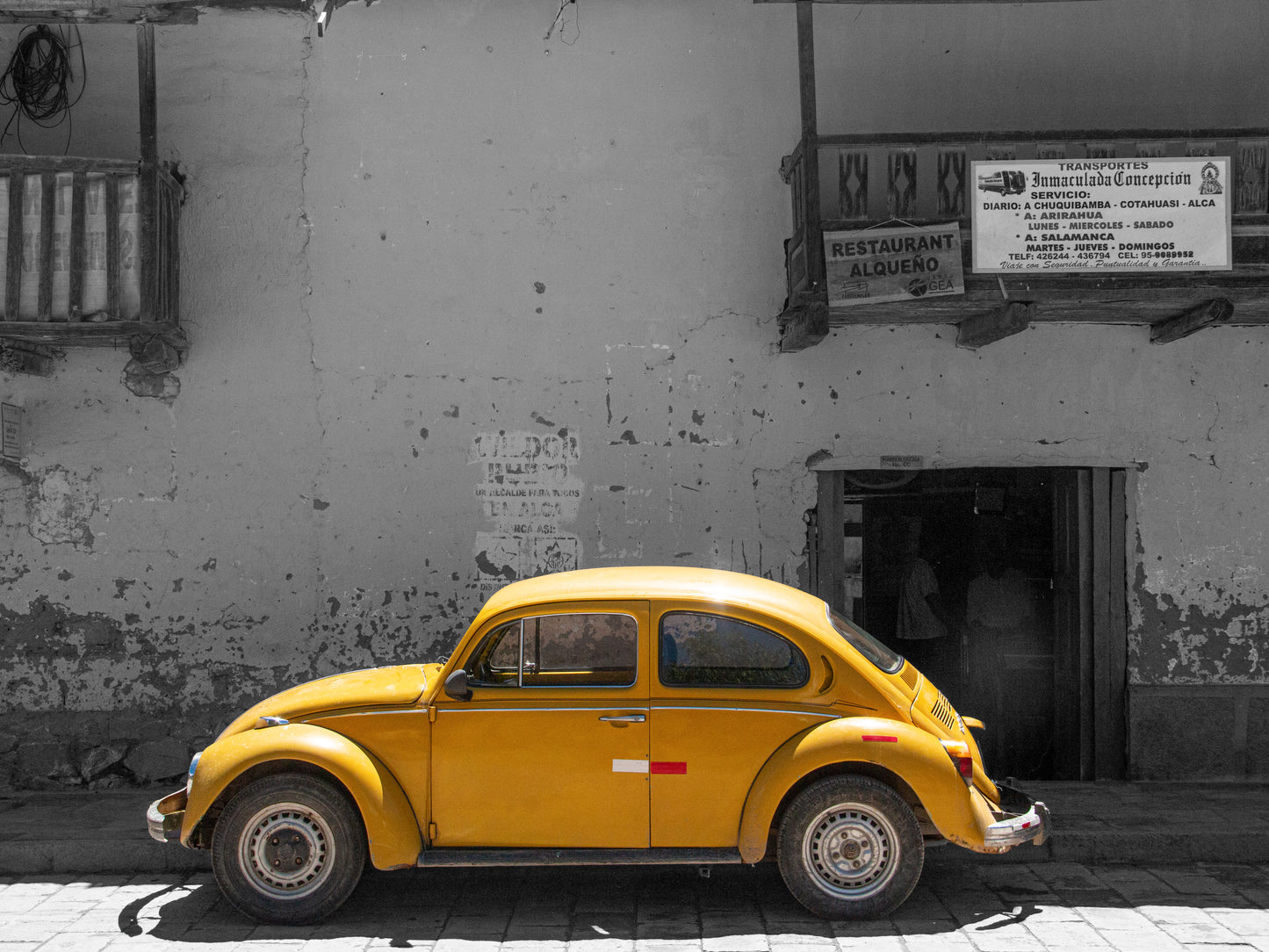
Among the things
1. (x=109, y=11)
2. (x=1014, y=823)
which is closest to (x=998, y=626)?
(x=1014, y=823)

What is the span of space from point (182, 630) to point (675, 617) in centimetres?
425

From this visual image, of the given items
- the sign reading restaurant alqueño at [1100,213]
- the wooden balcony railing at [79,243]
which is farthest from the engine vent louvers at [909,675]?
the wooden balcony railing at [79,243]

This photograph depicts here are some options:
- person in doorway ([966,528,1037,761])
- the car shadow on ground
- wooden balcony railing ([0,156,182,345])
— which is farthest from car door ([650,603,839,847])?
wooden balcony railing ([0,156,182,345])

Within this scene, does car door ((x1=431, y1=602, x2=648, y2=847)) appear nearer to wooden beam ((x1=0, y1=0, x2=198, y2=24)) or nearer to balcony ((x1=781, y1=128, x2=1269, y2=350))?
balcony ((x1=781, y1=128, x2=1269, y2=350))

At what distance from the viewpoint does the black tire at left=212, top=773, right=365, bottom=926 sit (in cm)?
487

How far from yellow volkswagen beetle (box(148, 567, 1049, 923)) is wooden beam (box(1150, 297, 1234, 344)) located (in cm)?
366

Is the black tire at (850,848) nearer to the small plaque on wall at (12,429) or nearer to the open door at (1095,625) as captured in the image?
the open door at (1095,625)

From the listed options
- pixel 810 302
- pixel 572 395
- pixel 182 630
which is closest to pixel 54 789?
pixel 182 630

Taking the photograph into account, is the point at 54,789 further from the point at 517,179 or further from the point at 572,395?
the point at 517,179

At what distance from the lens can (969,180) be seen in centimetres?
680

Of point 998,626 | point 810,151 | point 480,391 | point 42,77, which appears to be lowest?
point 998,626

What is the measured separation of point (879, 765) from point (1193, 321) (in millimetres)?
4196

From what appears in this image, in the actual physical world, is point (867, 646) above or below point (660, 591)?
below

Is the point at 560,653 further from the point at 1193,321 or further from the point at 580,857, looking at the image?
the point at 1193,321
